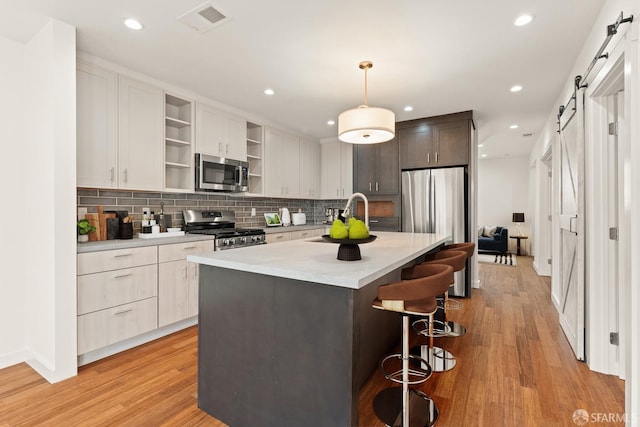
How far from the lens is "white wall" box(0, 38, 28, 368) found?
7.98 feet

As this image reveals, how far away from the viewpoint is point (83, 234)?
8.52ft

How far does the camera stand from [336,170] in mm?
5695

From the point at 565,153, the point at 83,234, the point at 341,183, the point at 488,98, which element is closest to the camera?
the point at 83,234

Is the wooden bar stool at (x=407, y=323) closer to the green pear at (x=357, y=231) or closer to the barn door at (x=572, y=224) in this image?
the green pear at (x=357, y=231)

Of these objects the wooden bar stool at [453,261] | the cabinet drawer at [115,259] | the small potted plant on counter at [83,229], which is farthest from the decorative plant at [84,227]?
the wooden bar stool at [453,261]

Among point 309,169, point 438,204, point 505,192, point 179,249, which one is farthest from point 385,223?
point 505,192

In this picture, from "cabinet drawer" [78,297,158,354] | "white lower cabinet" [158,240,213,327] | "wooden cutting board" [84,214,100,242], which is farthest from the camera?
"white lower cabinet" [158,240,213,327]

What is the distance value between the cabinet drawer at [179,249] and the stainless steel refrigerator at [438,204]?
2.88 m

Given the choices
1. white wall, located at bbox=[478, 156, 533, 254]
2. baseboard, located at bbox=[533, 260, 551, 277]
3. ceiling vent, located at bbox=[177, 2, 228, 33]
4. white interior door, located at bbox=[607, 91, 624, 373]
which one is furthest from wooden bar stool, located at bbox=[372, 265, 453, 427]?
white wall, located at bbox=[478, 156, 533, 254]

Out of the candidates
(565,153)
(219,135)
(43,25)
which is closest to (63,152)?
(43,25)

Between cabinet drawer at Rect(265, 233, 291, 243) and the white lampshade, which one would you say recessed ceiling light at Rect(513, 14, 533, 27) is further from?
cabinet drawer at Rect(265, 233, 291, 243)

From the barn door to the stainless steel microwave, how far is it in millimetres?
3507

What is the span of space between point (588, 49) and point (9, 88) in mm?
4549

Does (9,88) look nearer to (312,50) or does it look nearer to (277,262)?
(312,50)
